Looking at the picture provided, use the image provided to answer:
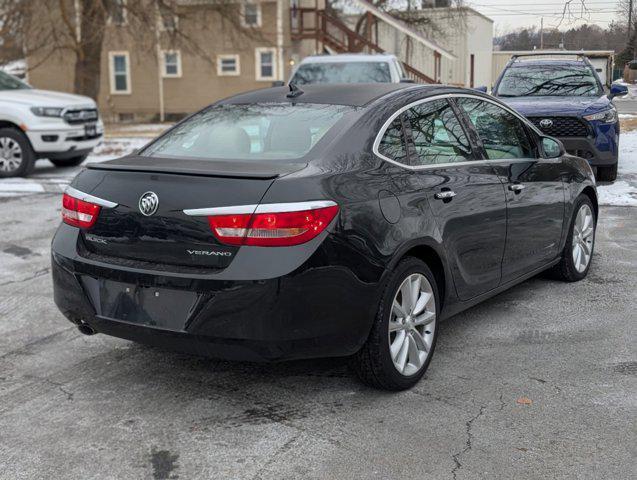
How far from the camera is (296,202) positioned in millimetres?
3686

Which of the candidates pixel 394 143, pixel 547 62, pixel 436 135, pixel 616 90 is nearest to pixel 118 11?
pixel 547 62

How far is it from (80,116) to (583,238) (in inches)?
362

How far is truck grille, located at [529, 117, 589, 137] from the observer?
35.4 ft

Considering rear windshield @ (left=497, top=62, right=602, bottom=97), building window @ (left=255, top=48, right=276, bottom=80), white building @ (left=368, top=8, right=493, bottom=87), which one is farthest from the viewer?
white building @ (left=368, top=8, right=493, bottom=87)

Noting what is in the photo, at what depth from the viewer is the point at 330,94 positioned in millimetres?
4789

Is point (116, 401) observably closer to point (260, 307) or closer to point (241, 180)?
point (260, 307)

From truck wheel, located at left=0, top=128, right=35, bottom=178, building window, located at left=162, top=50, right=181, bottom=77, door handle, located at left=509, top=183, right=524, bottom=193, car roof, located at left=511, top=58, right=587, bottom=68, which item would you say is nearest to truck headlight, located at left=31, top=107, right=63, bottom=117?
truck wheel, located at left=0, top=128, right=35, bottom=178

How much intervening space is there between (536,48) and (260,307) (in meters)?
10.6

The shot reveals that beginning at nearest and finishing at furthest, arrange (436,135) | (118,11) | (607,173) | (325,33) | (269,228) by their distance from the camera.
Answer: (269,228) → (436,135) → (607,173) → (118,11) → (325,33)

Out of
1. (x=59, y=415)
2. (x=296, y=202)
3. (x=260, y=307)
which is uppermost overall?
(x=296, y=202)

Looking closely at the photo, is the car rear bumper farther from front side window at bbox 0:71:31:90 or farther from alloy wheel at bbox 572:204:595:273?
front side window at bbox 0:71:31:90

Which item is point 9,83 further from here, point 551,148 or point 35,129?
point 551,148

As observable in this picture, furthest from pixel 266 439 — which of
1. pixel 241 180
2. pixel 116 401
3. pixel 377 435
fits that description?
pixel 241 180

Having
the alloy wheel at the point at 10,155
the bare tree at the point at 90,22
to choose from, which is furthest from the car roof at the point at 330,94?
the bare tree at the point at 90,22
